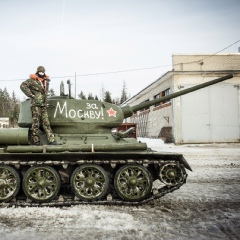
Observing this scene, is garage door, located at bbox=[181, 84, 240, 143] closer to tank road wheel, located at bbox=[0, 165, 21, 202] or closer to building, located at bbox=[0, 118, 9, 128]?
tank road wheel, located at bbox=[0, 165, 21, 202]

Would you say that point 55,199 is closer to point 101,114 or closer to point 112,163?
point 112,163

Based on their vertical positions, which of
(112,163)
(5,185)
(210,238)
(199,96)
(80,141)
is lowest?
(210,238)

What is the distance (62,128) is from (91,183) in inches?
65.7

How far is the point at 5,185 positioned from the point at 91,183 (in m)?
2.01

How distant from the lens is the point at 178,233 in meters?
4.39

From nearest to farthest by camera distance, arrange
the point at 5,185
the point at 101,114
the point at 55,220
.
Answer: the point at 55,220, the point at 5,185, the point at 101,114

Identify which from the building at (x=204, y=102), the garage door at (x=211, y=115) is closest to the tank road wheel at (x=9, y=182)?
the building at (x=204, y=102)

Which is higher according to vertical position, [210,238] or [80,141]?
[80,141]

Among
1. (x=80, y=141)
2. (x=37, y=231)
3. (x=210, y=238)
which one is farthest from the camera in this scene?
(x=80, y=141)

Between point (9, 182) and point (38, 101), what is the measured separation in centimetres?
205

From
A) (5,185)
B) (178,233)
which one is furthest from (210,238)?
(5,185)

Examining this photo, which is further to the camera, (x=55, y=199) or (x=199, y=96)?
(x=199, y=96)

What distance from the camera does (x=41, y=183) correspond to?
19.9ft

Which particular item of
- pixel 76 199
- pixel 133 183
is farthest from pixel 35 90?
pixel 133 183
